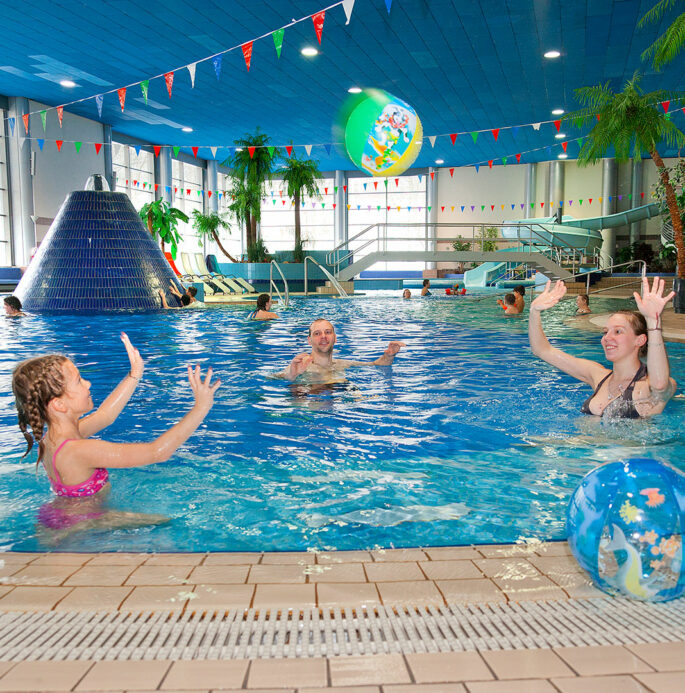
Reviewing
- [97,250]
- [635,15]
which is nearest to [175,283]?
[97,250]

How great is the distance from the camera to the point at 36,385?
2490mm

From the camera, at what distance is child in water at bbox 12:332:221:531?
8.05ft

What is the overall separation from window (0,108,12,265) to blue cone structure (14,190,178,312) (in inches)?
239

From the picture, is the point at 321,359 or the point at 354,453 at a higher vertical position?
the point at 321,359

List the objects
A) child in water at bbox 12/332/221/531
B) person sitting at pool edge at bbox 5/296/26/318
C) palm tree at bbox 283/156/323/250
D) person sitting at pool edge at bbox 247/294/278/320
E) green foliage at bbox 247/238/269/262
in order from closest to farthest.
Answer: child in water at bbox 12/332/221/531, person sitting at pool edge at bbox 247/294/278/320, person sitting at pool edge at bbox 5/296/26/318, green foliage at bbox 247/238/269/262, palm tree at bbox 283/156/323/250

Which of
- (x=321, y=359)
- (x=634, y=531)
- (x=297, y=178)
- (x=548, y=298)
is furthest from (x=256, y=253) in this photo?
(x=634, y=531)

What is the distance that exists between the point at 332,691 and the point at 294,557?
2.67 ft

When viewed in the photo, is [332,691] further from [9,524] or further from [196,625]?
[9,524]

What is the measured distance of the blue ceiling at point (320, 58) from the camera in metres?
11.1

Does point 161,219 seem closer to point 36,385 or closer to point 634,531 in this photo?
point 36,385

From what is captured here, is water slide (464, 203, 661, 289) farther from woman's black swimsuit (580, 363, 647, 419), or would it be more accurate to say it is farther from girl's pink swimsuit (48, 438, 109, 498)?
girl's pink swimsuit (48, 438, 109, 498)

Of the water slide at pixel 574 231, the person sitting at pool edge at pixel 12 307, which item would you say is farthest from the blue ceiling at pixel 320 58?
the person sitting at pool edge at pixel 12 307

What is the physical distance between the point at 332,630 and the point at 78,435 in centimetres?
154

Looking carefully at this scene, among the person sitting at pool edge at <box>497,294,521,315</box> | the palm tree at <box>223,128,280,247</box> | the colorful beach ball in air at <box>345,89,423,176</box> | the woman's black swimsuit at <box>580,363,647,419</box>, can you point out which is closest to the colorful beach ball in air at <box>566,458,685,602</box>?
the woman's black swimsuit at <box>580,363,647,419</box>
